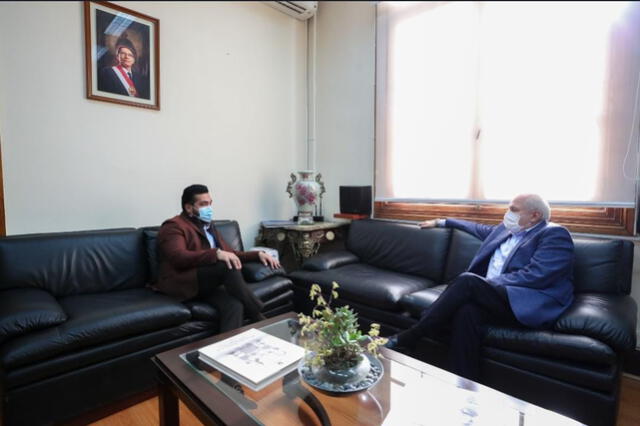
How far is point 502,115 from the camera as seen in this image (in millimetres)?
2355

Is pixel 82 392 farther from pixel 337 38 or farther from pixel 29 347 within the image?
pixel 337 38

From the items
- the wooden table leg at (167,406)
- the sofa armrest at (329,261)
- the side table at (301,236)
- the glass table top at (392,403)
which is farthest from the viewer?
the side table at (301,236)

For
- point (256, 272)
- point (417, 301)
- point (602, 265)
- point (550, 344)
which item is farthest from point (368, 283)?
point (602, 265)

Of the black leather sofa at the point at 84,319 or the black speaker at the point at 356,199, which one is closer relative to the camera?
the black leather sofa at the point at 84,319

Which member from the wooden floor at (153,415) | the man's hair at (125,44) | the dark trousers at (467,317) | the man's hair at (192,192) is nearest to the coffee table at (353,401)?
the wooden floor at (153,415)

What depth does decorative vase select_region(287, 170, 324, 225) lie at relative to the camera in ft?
9.92

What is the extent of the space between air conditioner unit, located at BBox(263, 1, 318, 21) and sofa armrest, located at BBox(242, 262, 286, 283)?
233 cm

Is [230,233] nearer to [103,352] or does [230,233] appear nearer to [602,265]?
[103,352]

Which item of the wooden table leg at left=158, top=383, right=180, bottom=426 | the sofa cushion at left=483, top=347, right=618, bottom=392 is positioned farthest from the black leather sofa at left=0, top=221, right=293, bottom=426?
the sofa cushion at left=483, top=347, right=618, bottom=392

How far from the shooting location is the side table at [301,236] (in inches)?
113

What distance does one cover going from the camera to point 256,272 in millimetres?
2293

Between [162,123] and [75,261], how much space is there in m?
1.15

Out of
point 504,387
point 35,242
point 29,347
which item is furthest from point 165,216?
point 504,387

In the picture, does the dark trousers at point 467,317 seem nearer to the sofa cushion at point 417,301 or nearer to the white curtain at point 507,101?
the sofa cushion at point 417,301
